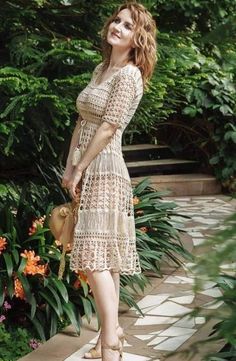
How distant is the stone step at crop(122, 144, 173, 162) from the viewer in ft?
35.9

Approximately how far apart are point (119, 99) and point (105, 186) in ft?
1.41

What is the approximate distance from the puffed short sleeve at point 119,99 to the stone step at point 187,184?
667 cm

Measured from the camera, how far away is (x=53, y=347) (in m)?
3.90

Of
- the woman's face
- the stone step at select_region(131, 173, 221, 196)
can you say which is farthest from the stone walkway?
the stone step at select_region(131, 173, 221, 196)

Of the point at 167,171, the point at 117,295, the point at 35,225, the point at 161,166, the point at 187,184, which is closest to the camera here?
the point at 117,295

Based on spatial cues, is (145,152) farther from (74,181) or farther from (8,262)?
(74,181)

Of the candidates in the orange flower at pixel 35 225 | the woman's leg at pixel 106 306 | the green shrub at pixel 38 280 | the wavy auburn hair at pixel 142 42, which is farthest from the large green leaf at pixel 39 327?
the wavy auburn hair at pixel 142 42

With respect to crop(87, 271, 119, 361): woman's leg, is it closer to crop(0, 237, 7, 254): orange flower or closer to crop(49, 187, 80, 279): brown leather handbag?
crop(49, 187, 80, 279): brown leather handbag

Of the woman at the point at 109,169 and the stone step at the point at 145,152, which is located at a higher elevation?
the woman at the point at 109,169

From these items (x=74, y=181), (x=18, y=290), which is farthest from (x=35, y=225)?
(x=74, y=181)

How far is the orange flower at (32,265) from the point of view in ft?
14.4

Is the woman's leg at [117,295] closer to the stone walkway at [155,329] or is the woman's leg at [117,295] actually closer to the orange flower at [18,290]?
the stone walkway at [155,329]

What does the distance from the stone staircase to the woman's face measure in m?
6.35

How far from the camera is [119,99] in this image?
11.0ft
